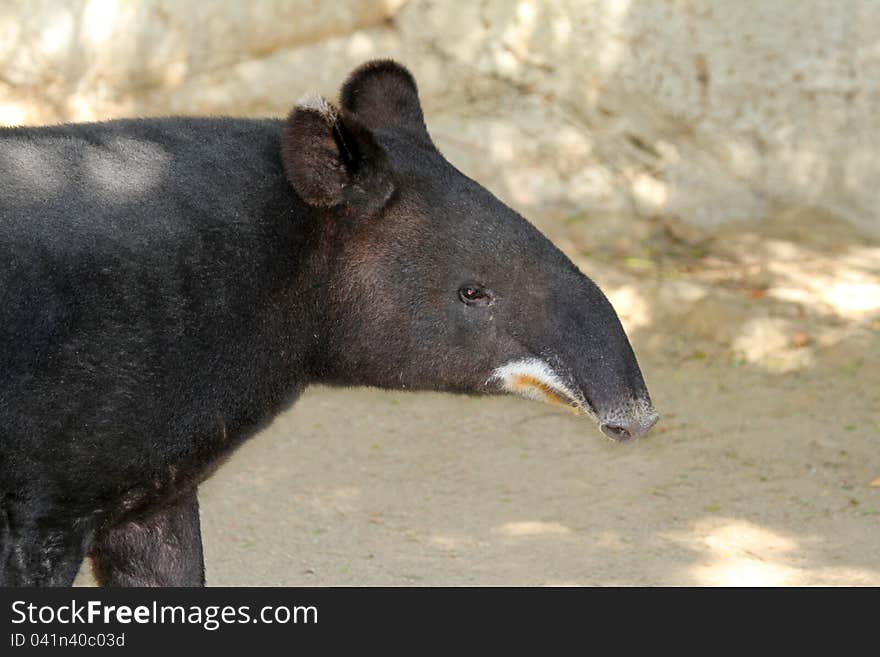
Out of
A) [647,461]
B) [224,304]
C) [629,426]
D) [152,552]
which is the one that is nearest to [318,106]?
[224,304]

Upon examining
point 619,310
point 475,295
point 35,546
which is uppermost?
point 619,310

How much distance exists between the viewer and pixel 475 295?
615 cm

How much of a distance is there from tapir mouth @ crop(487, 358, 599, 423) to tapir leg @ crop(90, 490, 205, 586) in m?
1.54

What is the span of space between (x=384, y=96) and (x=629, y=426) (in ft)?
6.62

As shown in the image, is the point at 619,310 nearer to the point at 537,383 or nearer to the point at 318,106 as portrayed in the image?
the point at 537,383

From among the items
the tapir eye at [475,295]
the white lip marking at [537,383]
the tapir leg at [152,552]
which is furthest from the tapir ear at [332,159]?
the tapir leg at [152,552]

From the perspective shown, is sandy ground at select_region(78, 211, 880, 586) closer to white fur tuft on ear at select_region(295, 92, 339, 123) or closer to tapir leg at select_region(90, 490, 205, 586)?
tapir leg at select_region(90, 490, 205, 586)

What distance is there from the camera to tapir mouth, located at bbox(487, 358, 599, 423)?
19.4ft

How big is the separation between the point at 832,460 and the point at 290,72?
5.80 metres

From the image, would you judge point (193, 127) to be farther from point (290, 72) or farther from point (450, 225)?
point (290, 72)

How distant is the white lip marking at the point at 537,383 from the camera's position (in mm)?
5953

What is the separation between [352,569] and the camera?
836cm

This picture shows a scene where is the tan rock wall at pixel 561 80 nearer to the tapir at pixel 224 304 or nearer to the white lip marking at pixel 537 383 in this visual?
the tapir at pixel 224 304
